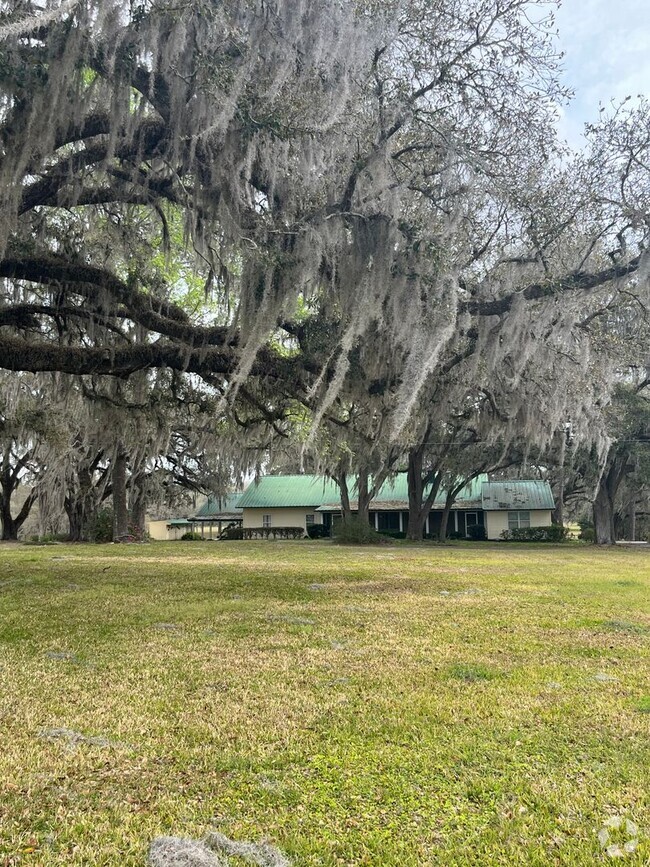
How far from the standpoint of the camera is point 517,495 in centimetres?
3341

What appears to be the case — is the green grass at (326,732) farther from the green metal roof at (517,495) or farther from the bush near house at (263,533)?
the green metal roof at (517,495)

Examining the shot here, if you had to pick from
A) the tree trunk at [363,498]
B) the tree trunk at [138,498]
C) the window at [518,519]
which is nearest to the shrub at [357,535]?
the tree trunk at [363,498]

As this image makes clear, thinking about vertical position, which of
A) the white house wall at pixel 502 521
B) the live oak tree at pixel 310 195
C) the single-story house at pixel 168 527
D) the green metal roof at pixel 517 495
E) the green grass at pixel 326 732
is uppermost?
the live oak tree at pixel 310 195

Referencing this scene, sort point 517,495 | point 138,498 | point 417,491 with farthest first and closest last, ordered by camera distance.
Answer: point 517,495
point 138,498
point 417,491

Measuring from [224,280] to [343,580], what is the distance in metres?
4.80

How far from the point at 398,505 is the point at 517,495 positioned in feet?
20.5

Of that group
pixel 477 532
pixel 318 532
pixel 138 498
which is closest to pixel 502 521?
pixel 477 532

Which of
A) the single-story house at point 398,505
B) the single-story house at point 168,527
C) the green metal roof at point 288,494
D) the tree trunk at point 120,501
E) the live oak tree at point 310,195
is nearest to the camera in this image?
the live oak tree at point 310,195

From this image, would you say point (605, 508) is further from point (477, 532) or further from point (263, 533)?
point (263, 533)

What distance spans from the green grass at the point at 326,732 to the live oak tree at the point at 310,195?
2732mm

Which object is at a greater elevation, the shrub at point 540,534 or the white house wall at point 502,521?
the white house wall at point 502,521

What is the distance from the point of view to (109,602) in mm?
7004

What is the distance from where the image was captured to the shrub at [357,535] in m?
23.7

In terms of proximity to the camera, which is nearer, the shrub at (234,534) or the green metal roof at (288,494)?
the shrub at (234,534)
